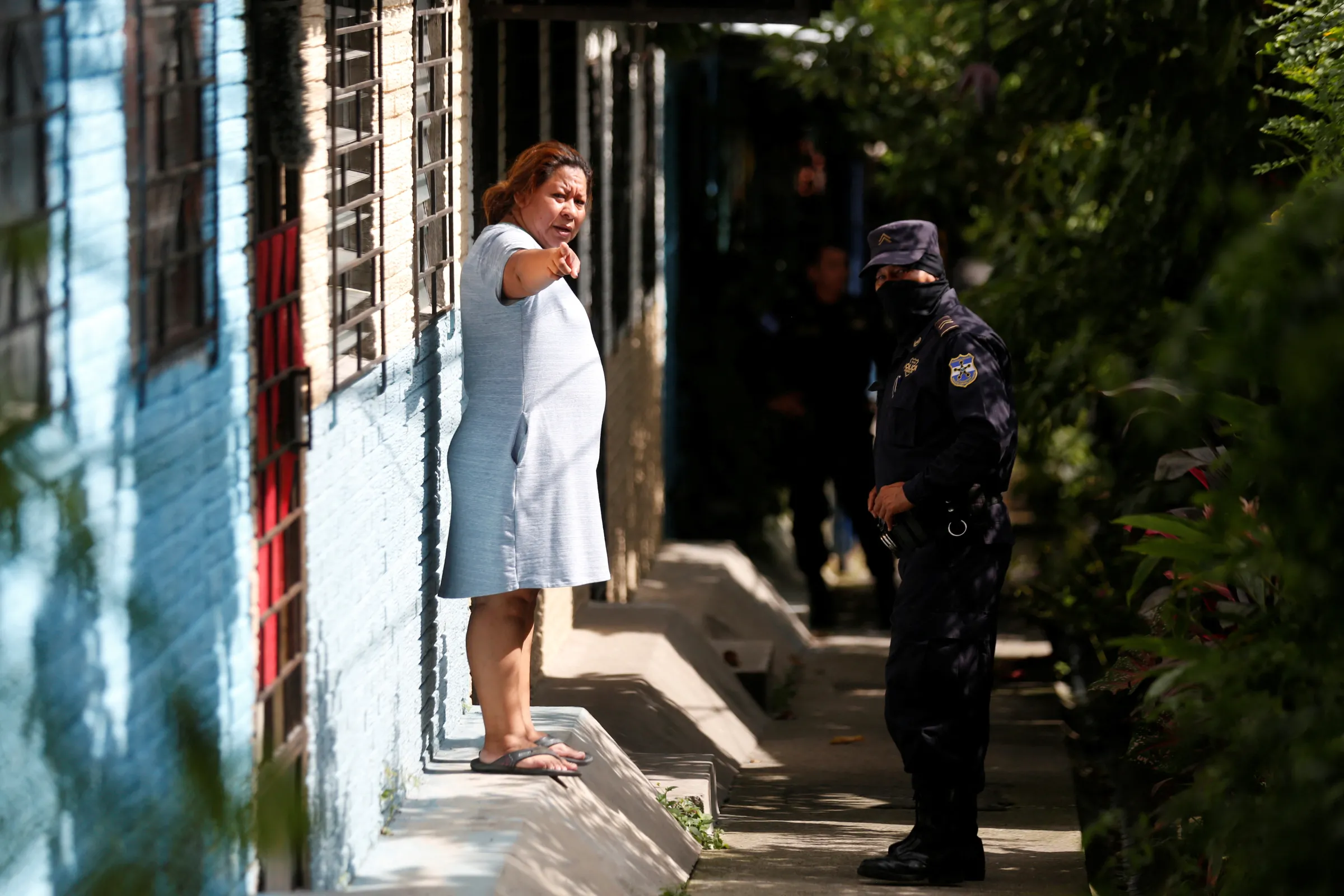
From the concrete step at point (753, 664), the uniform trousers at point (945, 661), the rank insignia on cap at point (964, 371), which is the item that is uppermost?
the rank insignia on cap at point (964, 371)

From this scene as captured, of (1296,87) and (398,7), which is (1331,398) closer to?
(398,7)

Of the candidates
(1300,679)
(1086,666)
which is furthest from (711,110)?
(1300,679)

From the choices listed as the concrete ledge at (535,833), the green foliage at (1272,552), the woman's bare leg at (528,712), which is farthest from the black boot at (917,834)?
the green foliage at (1272,552)

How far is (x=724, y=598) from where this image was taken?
9.74 metres

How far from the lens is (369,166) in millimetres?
4516

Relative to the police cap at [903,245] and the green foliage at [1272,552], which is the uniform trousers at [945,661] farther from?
the green foliage at [1272,552]

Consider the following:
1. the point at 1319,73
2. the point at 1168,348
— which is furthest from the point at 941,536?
the point at 1168,348

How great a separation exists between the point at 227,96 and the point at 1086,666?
6701 millimetres

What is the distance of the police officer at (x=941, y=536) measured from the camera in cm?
486

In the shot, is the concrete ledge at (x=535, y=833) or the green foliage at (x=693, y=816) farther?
the green foliage at (x=693, y=816)

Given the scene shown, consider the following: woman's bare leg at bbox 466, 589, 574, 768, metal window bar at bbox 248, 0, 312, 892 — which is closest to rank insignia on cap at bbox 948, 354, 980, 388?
woman's bare leg at bbox 466, 589, 574, 768

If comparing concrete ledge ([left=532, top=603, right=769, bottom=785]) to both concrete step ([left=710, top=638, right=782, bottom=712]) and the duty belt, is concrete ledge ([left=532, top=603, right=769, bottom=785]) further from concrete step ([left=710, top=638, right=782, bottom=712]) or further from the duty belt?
the duty belt

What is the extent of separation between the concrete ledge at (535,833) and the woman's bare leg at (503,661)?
0.34ft

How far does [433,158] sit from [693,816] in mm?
2316
